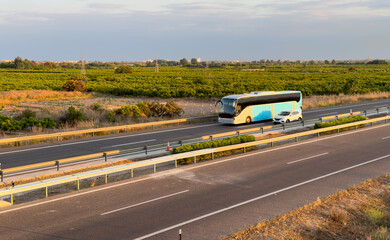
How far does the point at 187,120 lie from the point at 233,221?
2099 cm

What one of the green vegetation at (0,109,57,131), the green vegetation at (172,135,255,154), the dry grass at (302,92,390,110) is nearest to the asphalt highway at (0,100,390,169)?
the green vegetation at (172,135,255,154)

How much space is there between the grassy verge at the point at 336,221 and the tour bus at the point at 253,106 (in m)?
18.0

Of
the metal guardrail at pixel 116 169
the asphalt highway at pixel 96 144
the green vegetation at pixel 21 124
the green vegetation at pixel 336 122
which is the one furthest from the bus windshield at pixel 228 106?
the green vegetation at pixel 21 124

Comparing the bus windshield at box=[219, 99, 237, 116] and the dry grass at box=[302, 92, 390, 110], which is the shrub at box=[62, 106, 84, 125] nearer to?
the bus windshield at box=[219, 99, 237, 116]

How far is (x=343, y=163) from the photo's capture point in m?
17.3

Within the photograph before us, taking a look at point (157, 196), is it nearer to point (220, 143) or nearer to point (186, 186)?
point (186, 186)

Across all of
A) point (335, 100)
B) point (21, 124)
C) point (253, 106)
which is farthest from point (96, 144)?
point (335, 100)

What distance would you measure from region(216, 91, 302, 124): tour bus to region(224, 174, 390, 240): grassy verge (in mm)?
18017

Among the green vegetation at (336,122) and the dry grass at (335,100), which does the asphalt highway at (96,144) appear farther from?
the dry grass at (335,100)

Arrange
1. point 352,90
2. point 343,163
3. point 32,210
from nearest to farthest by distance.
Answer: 1. point 32,210
2. point 343,163
3. point 352,90

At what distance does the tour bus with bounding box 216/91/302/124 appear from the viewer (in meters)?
30.8

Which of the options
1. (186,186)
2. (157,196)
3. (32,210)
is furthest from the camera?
(186,186)

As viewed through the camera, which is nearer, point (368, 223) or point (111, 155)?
point (368, 223)

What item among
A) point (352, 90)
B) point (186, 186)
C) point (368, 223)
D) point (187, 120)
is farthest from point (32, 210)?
point (352, 90)
